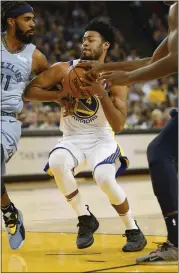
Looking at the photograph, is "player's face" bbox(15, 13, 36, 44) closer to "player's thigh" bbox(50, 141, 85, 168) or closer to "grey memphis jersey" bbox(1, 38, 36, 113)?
"grey memphis jersey" bbox(1, 38, 36, 113)

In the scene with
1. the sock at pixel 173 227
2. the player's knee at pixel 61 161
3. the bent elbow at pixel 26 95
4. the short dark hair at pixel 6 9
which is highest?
the short dark hair at pixel 6 9

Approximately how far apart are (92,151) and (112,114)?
52 cm

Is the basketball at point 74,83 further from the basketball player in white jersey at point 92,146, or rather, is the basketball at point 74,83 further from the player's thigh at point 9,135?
the player's thigh at point 9,135

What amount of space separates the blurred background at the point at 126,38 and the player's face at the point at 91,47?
7.19 meters

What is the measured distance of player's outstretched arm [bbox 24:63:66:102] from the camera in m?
5.46

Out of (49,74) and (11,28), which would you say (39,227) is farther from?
(11,28)

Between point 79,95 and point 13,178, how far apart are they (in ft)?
21.9

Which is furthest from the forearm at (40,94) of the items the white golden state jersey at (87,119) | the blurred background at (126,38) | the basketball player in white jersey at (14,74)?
the blurred background at (126,38)

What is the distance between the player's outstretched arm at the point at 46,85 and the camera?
546cm

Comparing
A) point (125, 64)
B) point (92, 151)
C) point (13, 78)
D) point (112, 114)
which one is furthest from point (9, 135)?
point (125, 64)

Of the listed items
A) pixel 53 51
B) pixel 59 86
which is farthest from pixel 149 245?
pixel 53 51

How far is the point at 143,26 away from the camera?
19.3 meters

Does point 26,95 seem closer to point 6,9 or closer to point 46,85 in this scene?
point 46,85

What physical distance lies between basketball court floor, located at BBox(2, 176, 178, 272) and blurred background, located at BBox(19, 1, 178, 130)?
12.6 feet
